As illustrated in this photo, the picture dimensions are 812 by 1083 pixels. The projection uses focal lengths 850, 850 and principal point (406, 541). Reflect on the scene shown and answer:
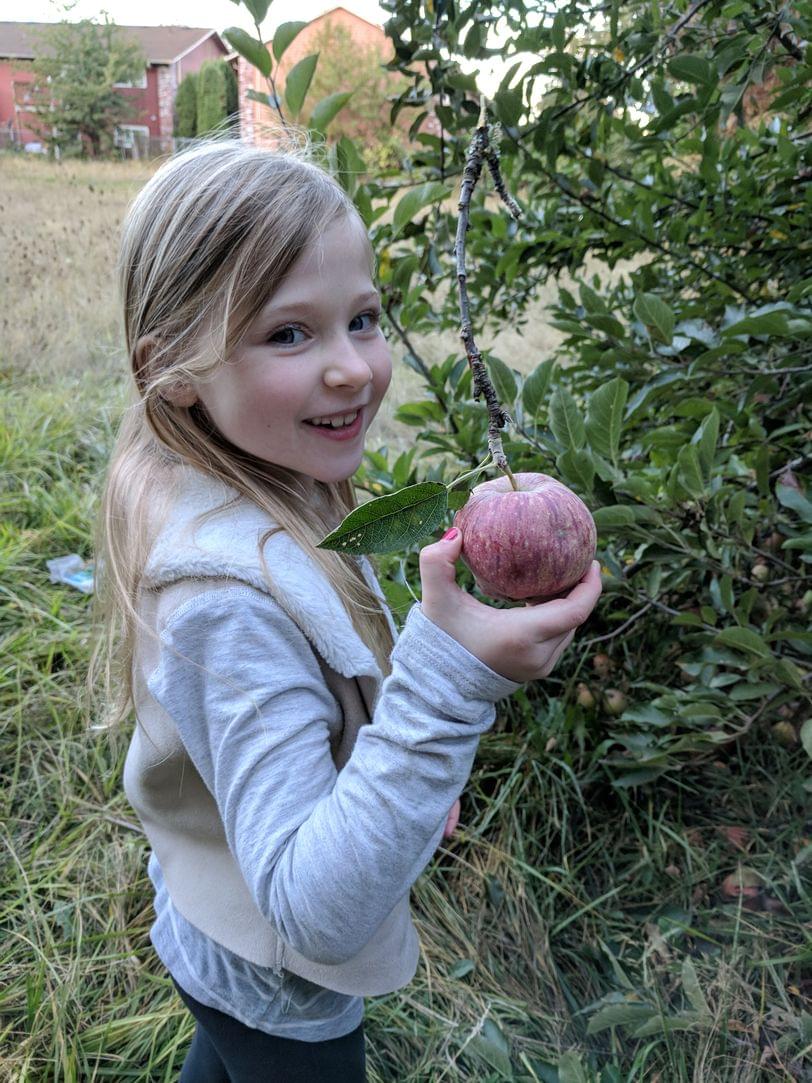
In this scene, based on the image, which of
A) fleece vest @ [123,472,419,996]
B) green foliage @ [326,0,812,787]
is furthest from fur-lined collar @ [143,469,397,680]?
green foliage @ [326,0,812,787]

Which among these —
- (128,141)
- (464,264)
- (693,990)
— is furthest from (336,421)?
(128,141)

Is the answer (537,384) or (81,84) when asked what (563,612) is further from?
(81,84)

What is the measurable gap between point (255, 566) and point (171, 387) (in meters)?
0.30

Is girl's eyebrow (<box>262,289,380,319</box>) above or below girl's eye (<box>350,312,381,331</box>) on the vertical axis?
above

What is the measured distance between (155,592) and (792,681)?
2.99 ft

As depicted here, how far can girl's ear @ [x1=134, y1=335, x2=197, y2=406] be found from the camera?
3.44ft

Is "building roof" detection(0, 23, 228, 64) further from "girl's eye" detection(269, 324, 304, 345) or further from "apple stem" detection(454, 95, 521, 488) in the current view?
"apple stem" detection(454, 95, 521, 488)

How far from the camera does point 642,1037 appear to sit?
Result: 5.00 ft

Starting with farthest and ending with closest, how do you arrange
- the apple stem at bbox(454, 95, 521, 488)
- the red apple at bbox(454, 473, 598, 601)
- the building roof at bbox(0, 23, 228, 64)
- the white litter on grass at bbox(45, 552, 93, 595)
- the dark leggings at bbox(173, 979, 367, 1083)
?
the building roof at bbox(0, 23, 228, 64) → the white litter on grass at bbox(45, 552, 93, 595) → the dark leggings at bbox(173, 979, 367, 1083) → the red apple at bbox(454, 473, 598, 601) → the apple stem at bbox(454, 95, 521, 488)

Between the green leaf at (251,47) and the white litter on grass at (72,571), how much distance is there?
1.99m

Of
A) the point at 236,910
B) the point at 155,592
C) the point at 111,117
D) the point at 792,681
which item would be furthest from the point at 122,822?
the point at 111,117

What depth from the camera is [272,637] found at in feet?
2.87

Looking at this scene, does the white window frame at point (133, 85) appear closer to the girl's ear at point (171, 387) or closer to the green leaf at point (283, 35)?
the green leaf at point (283, 35)

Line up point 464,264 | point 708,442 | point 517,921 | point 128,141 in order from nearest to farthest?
point 464,264
point 708,442
point 517,921
point 128,141
